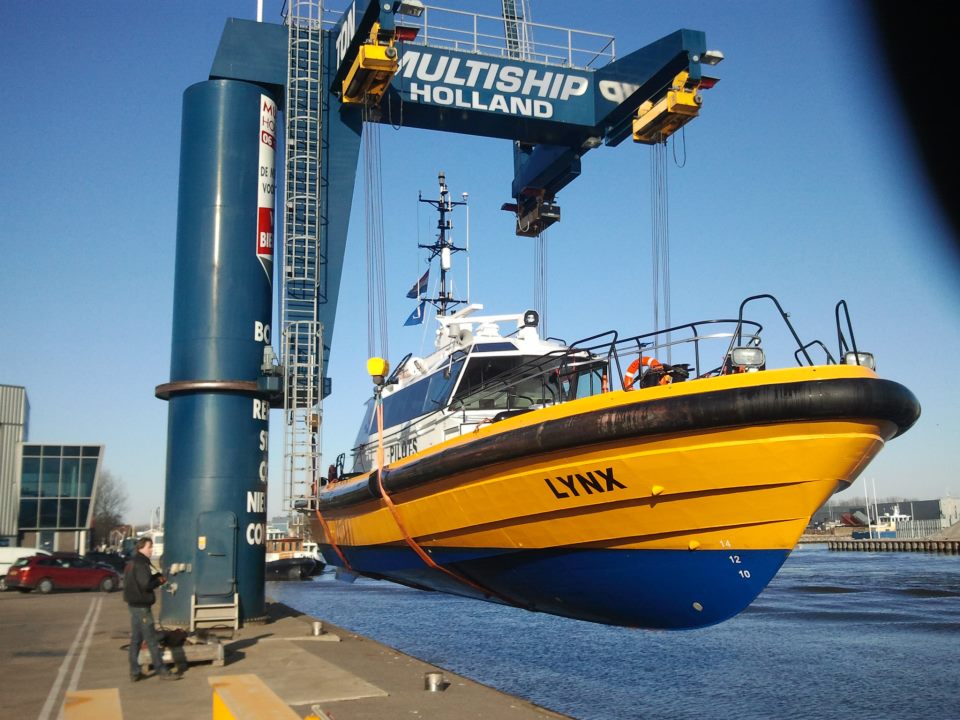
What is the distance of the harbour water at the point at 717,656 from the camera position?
29.3 ft

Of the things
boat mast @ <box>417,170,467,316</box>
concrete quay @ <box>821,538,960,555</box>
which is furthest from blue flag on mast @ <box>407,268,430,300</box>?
concrete quay @ <box>821,538,960,555</box>

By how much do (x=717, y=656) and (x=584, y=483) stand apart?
19.8 ft

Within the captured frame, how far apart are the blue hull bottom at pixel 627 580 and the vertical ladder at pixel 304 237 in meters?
3.62

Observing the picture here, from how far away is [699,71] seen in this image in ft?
42.1

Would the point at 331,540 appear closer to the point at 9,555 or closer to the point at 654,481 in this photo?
the point at 654,481

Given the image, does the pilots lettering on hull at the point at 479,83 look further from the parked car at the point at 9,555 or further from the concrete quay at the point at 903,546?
the concrete quay at the point at 903,546

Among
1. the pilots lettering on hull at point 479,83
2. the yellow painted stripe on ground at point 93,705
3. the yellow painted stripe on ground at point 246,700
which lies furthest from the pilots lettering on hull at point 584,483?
the pilots lettering on hull at point 479,83

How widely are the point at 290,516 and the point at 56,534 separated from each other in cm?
2832

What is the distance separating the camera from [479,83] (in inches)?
527

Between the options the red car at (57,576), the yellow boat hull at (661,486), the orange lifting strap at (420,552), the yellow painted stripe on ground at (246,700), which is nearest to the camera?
the yellow painted stripe on ground at (246,700)

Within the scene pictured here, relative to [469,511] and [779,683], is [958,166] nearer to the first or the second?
[469,511]

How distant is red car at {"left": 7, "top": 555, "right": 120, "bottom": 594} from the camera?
71.5ft

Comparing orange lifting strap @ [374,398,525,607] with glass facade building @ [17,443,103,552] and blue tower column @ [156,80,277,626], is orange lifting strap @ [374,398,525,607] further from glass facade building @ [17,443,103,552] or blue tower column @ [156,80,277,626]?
glass facade building @ [17,443,103,552]

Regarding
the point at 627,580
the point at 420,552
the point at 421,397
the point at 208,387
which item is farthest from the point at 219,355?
the point at 627,580
